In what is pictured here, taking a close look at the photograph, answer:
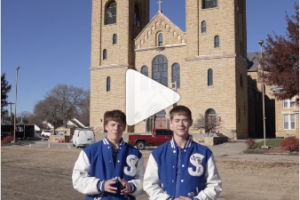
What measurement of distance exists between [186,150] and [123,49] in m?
36.9

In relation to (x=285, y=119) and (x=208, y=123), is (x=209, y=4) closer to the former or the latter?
(x=208, y=123)

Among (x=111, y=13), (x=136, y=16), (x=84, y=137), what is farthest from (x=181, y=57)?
(x=84, y=137)

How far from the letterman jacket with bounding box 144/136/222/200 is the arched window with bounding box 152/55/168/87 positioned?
114 ft

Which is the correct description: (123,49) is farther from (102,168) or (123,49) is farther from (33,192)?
(102,168)

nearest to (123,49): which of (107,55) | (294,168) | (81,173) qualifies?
(107,55)

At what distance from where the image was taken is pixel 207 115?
34.9 metres

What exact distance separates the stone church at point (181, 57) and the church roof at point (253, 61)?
950 cm

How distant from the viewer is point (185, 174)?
12.0 feet

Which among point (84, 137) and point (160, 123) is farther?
point (160, 123)

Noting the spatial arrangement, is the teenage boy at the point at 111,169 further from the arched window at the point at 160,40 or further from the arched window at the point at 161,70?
the arched window at the point at 160,40

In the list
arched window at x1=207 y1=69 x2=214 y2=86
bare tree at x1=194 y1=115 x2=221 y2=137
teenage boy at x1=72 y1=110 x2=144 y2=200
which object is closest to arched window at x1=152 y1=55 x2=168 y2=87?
arched window at x1=207 y1=69 x2=214 y2=86

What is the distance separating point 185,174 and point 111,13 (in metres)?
40.0

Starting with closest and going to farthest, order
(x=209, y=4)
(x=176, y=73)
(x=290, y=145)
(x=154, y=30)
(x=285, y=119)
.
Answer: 1. (x=290, y=145)
2. (x=209, y=4)
3. (x=285, y=119)
4. (x=176, y=73)
5. (x=154, y=30)

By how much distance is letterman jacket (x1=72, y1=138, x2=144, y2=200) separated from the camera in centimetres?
377
